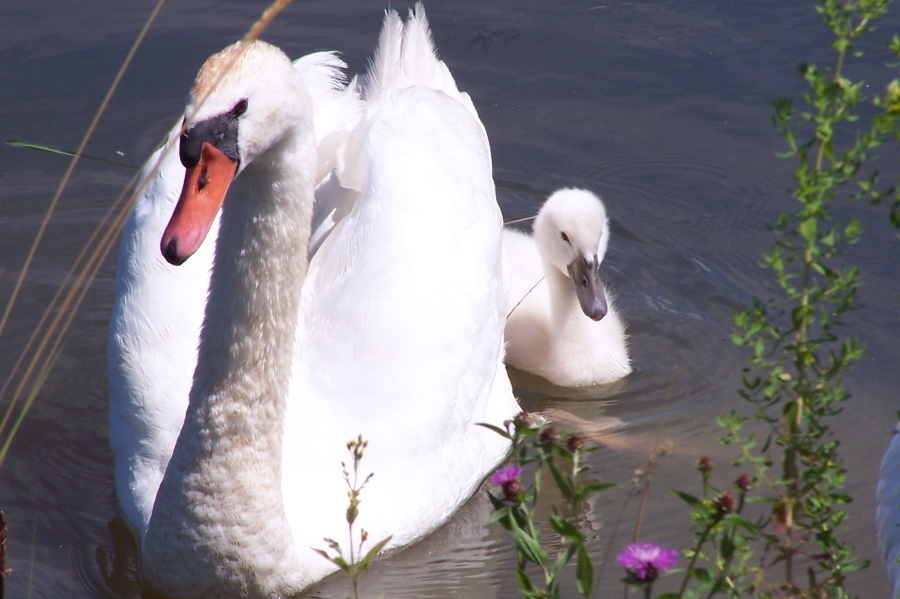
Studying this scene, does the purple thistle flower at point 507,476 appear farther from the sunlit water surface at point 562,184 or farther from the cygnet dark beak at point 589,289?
the cygnet dark beak at point 589,289

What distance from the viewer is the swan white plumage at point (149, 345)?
391 cm

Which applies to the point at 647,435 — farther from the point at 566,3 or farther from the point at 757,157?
the point at 566,3

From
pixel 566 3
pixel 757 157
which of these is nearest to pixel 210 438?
pixel 757 157

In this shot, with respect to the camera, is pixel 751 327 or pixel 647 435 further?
pixel 647 435

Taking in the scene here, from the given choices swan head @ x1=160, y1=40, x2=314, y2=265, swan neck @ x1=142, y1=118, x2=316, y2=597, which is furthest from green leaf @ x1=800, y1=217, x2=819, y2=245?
swan neck @ x1=142, y1=118, x2=316, y2=597

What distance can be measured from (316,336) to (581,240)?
5.38ft

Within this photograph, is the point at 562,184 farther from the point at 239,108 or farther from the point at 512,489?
the point at 512,489

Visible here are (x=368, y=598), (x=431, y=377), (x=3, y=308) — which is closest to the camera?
(x=368, y=598)

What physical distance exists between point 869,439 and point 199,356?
2899 millimetres

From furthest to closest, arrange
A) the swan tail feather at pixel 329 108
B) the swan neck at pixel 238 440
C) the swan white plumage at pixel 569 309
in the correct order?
1. the swan white plumage at pixel 569 309
2. the swan tail feather at pixel 329 108
3. the swan neck at pixel 238 440

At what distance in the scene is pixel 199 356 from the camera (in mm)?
3457

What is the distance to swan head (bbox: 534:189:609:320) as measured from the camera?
5.36m

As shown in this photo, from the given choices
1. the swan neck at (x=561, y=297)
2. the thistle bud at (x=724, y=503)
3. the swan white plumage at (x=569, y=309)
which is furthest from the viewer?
the swan neck at (x=561, y=297)

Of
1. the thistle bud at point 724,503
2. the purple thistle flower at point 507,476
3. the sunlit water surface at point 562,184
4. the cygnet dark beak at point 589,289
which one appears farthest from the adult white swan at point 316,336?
the thistle bud at point 724,503
